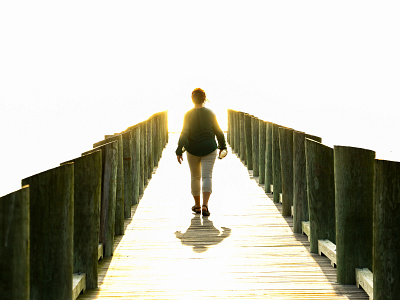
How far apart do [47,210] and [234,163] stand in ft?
44.7

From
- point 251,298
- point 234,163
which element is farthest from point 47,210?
point 234,163

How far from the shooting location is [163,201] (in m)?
11.0

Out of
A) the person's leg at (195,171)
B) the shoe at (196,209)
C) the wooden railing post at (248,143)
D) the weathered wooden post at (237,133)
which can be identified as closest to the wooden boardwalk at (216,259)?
the shoe at (196,209)

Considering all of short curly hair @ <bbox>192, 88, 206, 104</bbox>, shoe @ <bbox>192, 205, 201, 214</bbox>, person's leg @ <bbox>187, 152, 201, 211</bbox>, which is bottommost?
shoe @ <bbox>192, 205, 201, 214</bbox>

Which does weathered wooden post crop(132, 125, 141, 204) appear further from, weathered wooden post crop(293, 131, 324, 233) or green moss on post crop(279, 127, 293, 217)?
weathered wooden post crop(293, 131, 324, 233)

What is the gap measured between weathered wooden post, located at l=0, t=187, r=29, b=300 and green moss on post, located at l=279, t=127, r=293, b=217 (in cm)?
622

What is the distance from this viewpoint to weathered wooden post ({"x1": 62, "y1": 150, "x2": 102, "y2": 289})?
5758mm

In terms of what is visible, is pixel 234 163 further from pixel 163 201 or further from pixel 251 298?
pixel 251 298

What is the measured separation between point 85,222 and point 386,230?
2.67 metres

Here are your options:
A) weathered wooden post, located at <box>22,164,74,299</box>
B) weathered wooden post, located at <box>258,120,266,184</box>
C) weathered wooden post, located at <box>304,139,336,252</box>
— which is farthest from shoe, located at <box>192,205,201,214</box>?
weathered wooden post, located at <box>22,164,74,299</box>

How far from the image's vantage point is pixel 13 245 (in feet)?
11.1

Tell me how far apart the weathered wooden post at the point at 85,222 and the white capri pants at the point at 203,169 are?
3.45 metres

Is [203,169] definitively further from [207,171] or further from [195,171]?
[195,171]

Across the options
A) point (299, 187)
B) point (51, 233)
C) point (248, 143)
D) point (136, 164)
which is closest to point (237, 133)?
point (248, 143)
